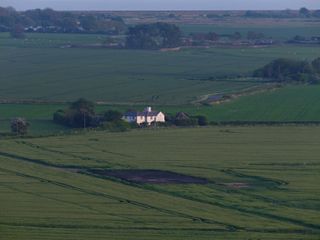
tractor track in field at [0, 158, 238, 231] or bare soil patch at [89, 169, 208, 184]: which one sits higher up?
tractor track in field at [0, 158, 238, 231]

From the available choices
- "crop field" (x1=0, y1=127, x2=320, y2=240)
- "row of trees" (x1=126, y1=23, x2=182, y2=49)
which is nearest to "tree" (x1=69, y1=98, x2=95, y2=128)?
"crop field" (x1=0, y1=127, x2=320, y2=240)

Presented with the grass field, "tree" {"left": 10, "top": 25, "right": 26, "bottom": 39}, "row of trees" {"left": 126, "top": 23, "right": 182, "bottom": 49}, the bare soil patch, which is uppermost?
the bare soil patch

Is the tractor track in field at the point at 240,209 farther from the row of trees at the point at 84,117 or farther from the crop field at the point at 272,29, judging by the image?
the crop field at the point at 272,29

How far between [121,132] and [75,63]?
28.9 meters

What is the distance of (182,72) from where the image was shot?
61.0 m

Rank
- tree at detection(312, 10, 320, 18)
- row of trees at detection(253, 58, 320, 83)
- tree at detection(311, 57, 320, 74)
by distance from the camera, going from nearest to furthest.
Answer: row of trees at detection(253, 58, 320, 83) < tree at detection(311, 57, 320, 74) < tree at detection(312, 10, 320, 18)

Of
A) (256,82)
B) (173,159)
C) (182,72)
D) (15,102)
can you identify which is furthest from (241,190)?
(182,72)

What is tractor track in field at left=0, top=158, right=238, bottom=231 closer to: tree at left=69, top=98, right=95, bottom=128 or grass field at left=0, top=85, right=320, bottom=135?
grass field at left=0, top=85, right=320, bottom=135

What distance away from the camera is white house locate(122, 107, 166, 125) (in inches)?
1586

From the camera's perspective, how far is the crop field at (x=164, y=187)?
22625mm

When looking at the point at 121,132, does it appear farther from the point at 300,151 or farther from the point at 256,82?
the point at 256,82

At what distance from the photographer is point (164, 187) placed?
2716 cm

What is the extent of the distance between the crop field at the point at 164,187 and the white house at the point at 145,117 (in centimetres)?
219

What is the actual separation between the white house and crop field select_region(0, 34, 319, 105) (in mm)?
5570
